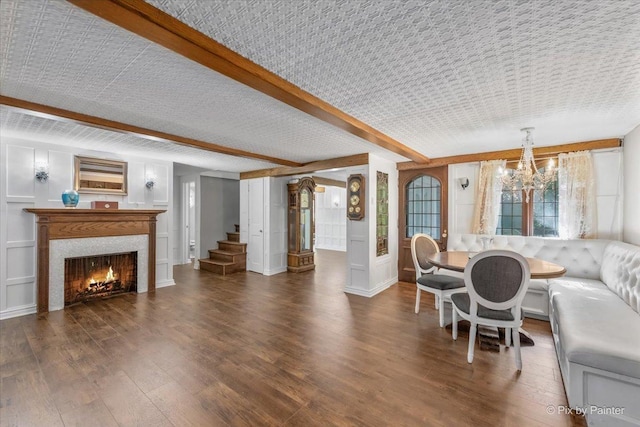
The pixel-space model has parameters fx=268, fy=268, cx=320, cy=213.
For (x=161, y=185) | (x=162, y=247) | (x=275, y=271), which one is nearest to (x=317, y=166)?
(x=275, y=271)

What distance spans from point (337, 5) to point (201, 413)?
2589mm

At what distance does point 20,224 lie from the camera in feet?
12.2

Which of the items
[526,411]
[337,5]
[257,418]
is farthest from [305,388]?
[337,5]

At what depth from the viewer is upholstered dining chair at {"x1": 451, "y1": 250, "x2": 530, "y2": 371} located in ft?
7.70

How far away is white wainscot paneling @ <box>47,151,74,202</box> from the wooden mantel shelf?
0.41 m

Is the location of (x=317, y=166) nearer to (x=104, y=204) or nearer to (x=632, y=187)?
(x=104, y=204)

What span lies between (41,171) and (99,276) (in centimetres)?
179

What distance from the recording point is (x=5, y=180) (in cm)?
360

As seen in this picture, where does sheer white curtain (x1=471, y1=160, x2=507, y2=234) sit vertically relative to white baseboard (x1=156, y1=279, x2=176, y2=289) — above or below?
above

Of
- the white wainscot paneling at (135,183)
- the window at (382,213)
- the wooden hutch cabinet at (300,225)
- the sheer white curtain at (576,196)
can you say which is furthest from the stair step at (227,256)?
the sheer white curtain at (576,196)

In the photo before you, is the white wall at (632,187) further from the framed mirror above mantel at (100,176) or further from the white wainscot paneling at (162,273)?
the framed mirror above mantel at (100,176)

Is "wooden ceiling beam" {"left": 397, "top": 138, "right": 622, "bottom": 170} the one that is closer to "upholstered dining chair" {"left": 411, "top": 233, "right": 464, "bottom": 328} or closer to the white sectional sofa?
the white sectional sofa

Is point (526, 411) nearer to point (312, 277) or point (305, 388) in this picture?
point (305, 388)

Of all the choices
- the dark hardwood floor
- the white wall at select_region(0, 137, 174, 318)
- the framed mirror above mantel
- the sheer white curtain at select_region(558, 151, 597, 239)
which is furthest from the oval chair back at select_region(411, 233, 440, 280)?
the white wall at select_region(0, 137, 174, 318)
